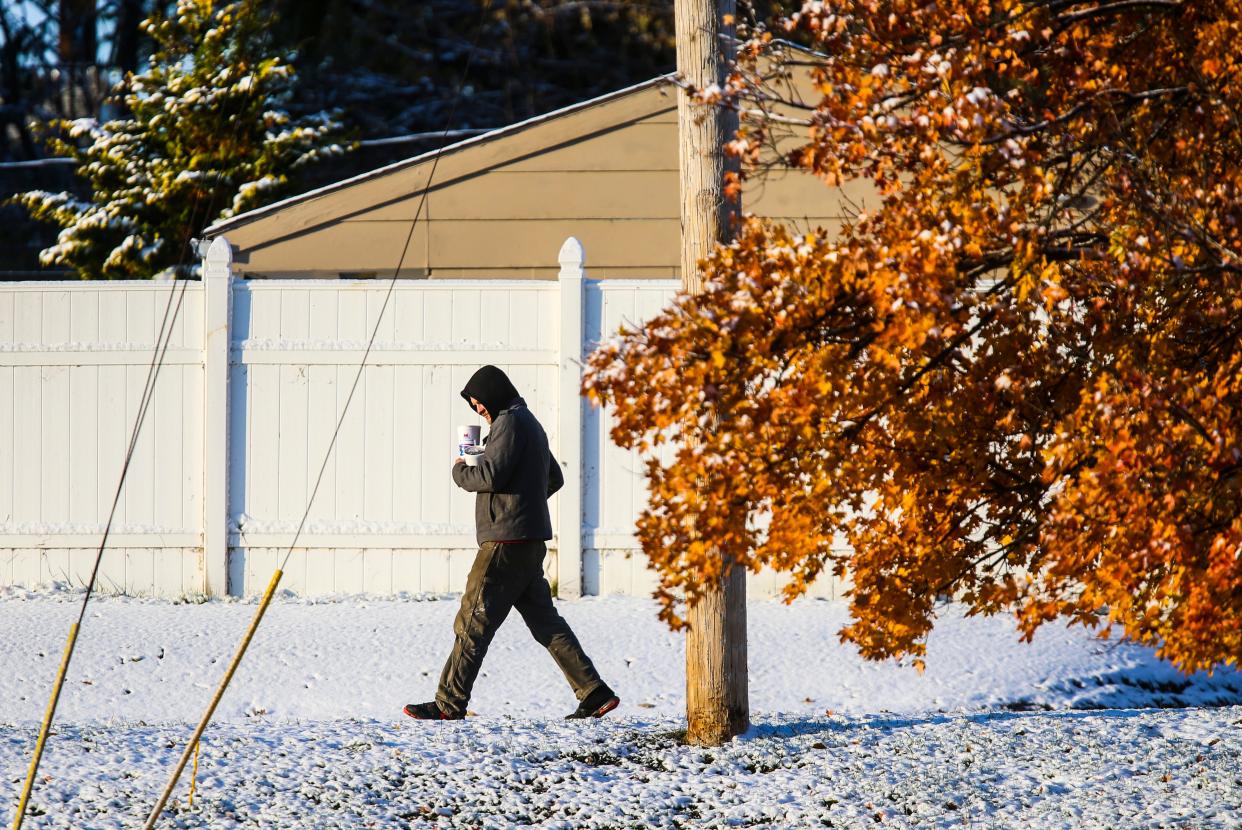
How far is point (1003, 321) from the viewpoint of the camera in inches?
139

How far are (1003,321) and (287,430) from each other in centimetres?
536

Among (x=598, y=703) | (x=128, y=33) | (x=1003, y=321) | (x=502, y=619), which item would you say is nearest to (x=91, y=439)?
(x=502, y=619)

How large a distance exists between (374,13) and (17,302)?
38.0 ft

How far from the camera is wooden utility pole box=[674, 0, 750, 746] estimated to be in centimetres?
494

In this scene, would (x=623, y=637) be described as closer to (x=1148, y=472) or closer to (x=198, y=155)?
(x=1148, y=472)

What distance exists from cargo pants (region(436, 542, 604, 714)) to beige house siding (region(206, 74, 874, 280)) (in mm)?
3232

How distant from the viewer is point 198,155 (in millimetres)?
11359

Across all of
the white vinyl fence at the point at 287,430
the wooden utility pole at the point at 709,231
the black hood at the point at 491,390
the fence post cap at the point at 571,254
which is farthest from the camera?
the white vinyl fence at the point at 287,430

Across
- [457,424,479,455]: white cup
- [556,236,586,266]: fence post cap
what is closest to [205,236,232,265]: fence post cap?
[556,236,586,266]: fence post cap

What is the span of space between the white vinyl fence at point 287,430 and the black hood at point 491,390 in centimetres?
175

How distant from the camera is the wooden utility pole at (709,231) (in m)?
4.94

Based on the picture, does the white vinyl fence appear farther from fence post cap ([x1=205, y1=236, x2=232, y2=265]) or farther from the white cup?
the white cup

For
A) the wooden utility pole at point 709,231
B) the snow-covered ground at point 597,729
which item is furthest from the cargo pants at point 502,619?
the wooden utility pole at point 709,231

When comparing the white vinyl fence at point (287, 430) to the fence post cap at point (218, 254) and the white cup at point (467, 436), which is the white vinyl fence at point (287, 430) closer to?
the fence post cap at point (218, 254)
